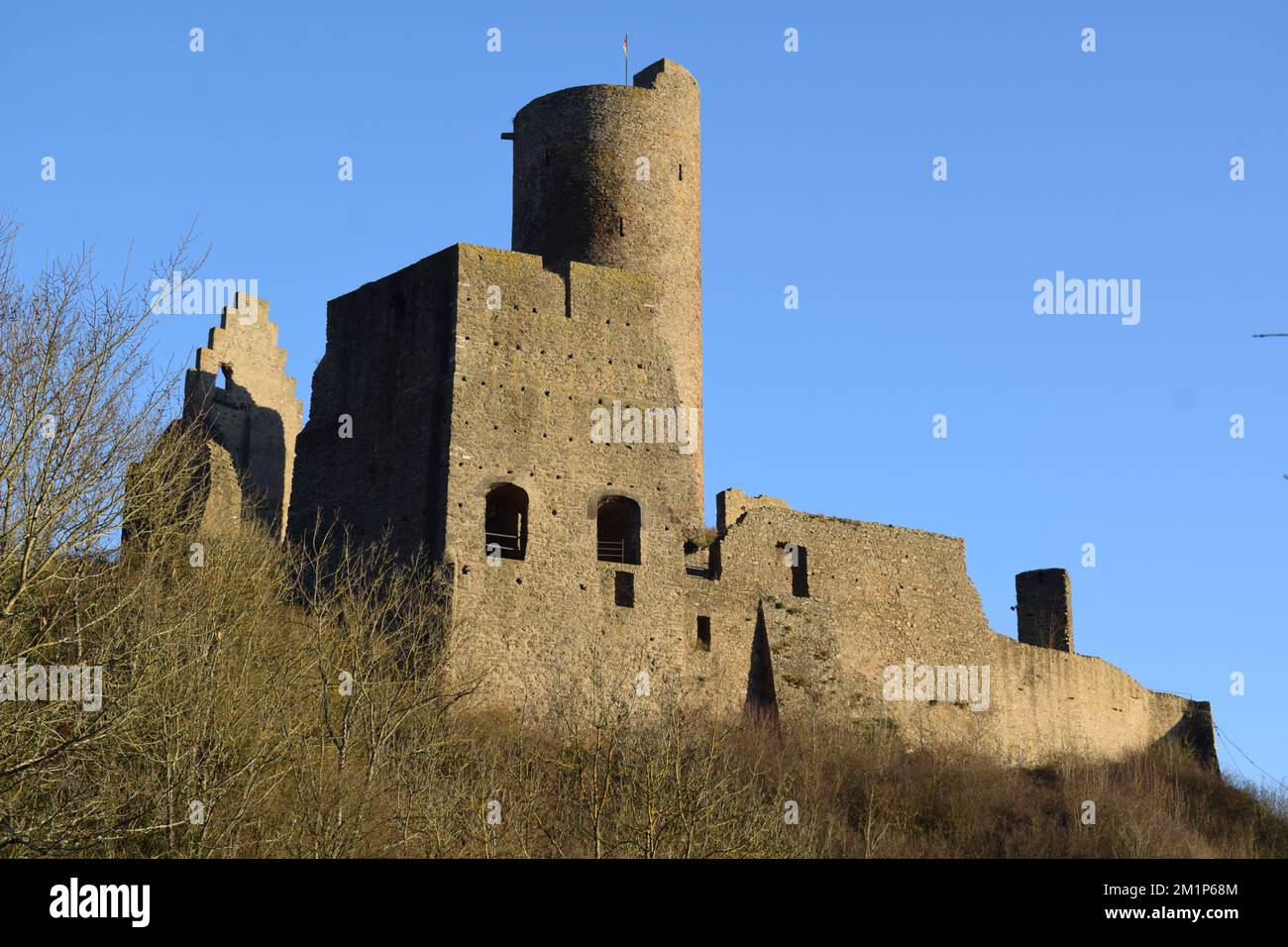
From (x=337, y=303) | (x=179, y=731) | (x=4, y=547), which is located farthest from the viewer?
(x=337, y=303)

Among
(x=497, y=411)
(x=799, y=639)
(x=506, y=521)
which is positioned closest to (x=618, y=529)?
(x=506, y=521)

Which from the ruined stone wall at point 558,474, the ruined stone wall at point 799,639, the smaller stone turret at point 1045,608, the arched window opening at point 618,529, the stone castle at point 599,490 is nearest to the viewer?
the ruined stone wall at point 558,474

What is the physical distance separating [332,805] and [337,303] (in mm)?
12004

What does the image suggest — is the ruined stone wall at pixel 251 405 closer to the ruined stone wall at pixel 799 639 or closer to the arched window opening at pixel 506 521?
the arched window opening at pixel 506 521

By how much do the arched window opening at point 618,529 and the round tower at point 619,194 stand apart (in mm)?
3162

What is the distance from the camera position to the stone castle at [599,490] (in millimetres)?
27281

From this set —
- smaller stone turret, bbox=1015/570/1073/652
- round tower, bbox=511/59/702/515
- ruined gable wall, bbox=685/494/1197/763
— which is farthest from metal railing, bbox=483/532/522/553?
smaller stone turret, bbox=1015/570/1073/652

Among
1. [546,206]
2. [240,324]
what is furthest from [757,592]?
[240,324]

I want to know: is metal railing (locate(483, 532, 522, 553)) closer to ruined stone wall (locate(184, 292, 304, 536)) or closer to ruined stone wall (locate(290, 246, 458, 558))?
ruined stone wall (locate(290, 246, 458, 558))

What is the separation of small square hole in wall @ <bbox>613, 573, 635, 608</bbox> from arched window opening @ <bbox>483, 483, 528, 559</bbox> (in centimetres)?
154

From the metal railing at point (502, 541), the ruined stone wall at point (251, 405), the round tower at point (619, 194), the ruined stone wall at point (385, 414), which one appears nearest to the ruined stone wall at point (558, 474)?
the metal railing at point (502, 541)
